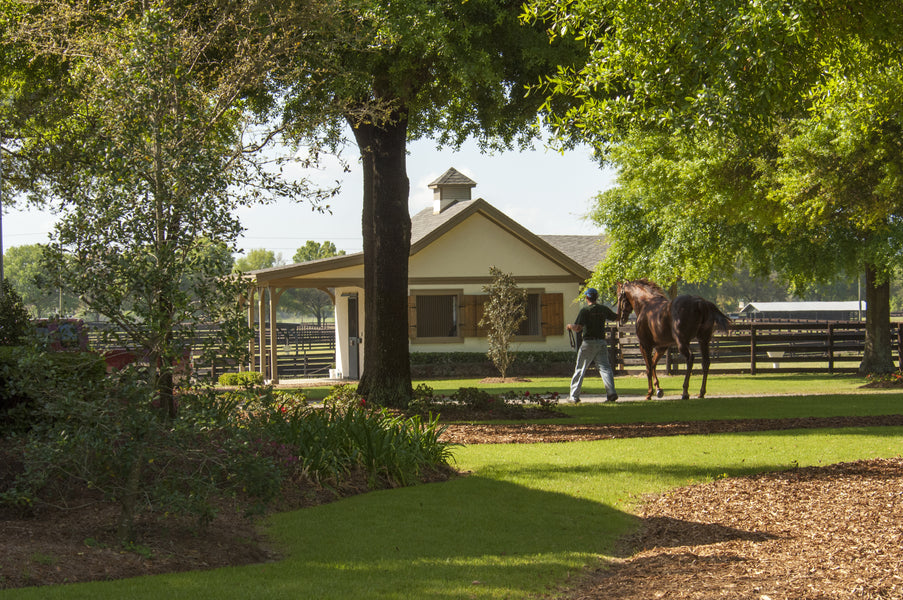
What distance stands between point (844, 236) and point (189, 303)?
71.2 feet

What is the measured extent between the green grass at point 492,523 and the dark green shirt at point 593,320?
4.61m

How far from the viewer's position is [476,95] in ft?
51.6

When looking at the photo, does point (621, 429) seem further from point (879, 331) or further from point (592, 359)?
point (879, 331)

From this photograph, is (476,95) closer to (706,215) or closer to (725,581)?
(706,215)

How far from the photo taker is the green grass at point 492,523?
227 inches

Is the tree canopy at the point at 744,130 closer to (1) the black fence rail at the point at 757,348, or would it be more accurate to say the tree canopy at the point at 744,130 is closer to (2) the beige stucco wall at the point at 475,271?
(2) the beige stucco wall at the point at 475,271

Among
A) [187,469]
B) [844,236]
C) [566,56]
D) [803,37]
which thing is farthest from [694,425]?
[844,236]

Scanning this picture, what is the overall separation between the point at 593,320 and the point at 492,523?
988 centimetres

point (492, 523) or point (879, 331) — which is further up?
point (879, 331)

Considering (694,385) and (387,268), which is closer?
(387,268)

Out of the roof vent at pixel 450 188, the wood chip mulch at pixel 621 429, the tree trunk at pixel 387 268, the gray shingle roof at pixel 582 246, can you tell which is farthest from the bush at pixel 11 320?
the gray shingle roof at pixel 582 246

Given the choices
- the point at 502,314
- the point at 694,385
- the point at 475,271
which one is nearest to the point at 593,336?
the point at 694,385

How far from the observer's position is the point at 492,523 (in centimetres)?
774

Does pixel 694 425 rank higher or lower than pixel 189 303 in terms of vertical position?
lower
